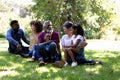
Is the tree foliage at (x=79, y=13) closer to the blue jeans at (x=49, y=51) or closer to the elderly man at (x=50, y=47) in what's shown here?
the elderly man at (x=50, y=47)

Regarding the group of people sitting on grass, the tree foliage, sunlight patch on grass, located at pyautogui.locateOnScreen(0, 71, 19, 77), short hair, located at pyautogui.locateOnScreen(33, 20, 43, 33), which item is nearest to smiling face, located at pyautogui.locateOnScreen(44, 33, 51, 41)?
the group of people sitting on grass

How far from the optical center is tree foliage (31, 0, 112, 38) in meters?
30.0

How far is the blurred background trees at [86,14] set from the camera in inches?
1188

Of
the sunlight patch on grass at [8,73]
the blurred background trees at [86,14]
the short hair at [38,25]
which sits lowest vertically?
the blurred background trees at [86,14]

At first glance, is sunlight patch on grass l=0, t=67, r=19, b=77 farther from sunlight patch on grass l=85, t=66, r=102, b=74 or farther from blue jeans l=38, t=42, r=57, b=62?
sunlight patch on grass l=85, t=66, r=102, b=74

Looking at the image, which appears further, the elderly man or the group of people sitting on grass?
the elderly man

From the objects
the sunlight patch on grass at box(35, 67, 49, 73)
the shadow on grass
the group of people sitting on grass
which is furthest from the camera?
the group of people sitting on grass

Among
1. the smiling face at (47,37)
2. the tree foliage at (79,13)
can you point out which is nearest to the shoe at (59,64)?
the smiling face at (47,37)

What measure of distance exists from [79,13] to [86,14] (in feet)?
2.86

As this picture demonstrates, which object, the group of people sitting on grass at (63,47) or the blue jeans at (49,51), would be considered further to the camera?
the blue jeans at (49,51)

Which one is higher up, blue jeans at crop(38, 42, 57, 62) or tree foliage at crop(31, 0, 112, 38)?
blue jeans at crop(38, 42, 57, 62)

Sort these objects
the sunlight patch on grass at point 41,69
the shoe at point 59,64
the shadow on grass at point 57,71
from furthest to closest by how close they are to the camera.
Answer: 1. the shoe at point 59,64
2. the sunlight patch on grass at point 41,69
3. the shadow on grass at point 57,71

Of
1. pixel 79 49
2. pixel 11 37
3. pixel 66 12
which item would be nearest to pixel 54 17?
pixel 66 12

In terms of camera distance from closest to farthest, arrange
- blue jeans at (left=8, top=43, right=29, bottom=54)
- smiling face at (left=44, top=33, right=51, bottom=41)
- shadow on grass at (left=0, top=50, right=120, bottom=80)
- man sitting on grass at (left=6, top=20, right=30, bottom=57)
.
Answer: shadow on grass at (left=0, top=50, right=120, bottom=80) → smiling face at (left=44, top=33, right=51, bottom=41) → man sitting on grass at (left=6, top=20, right=30, bottom=57) → blue jeans at (left=8, top=43, right=29, bottom=54)
